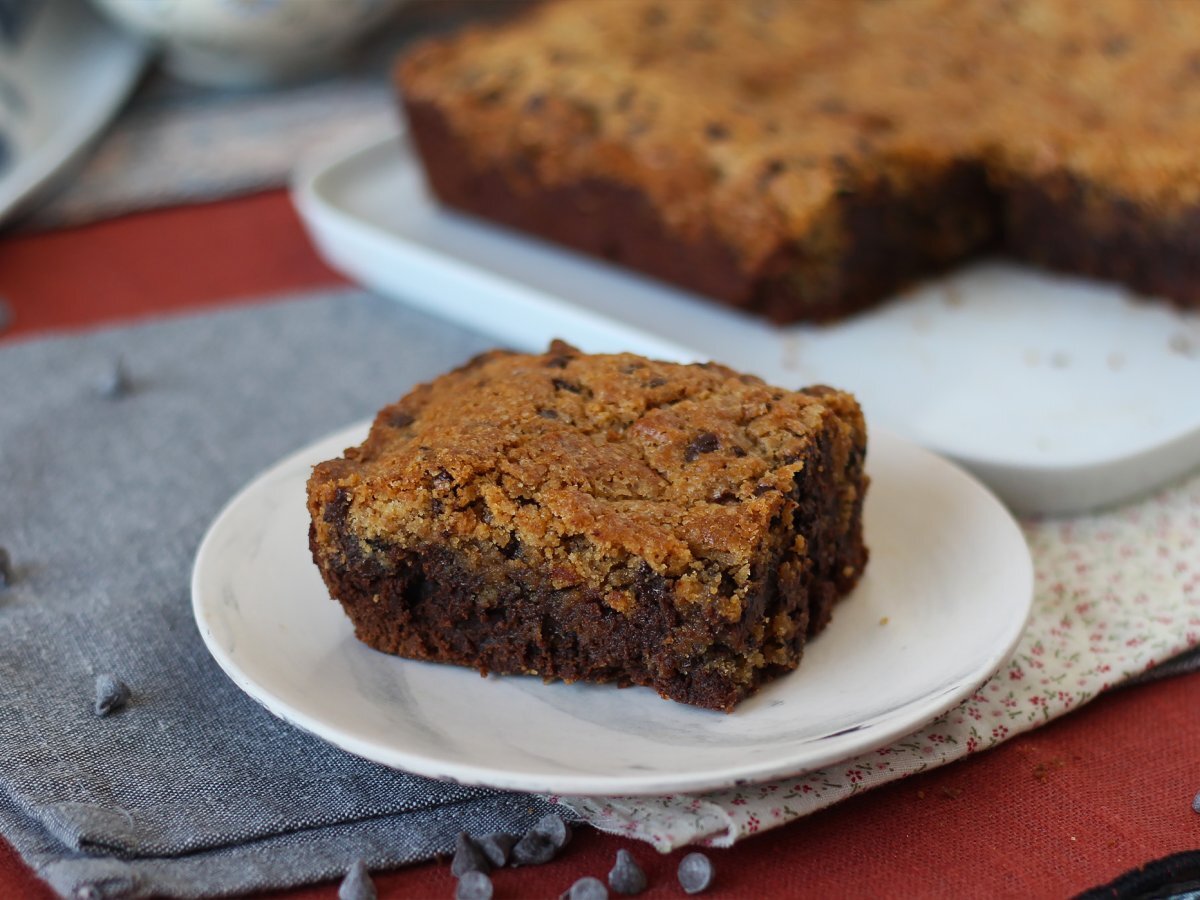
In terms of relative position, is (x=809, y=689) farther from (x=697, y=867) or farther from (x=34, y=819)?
(x=34, y=819)

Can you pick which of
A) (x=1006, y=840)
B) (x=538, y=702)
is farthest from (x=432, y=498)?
(x=1006, y=840)

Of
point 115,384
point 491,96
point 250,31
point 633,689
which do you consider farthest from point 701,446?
point 250,31

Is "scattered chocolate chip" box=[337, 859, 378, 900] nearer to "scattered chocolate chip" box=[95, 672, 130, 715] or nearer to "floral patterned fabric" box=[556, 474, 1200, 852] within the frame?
"floral patterned fabric" box=[556, 474, 1200, 852]

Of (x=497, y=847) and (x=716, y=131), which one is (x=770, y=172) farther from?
(x=497, y=847)

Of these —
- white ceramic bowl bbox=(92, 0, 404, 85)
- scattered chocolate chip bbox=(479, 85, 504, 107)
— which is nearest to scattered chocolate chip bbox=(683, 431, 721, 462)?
scattered chocolate chip bbox=(479, 85, 504, 107)

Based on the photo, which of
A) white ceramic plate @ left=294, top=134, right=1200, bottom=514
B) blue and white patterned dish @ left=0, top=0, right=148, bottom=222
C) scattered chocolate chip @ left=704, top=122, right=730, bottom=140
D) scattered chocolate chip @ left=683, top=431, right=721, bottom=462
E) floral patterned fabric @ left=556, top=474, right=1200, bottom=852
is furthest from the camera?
blue and white patterned dish @ left=0, top=0, right=148, bottom=222

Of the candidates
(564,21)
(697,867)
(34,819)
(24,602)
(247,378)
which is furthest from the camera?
(564,21)

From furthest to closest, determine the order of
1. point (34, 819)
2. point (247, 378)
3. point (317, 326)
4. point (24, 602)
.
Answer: point (317, 326) → point (247, 378) → point (24, 602) → point (34, 819)

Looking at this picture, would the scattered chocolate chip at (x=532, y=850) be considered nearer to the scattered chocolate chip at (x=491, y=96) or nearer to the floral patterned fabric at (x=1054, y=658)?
the floral patterned fabric at (x=1054, y=658)
